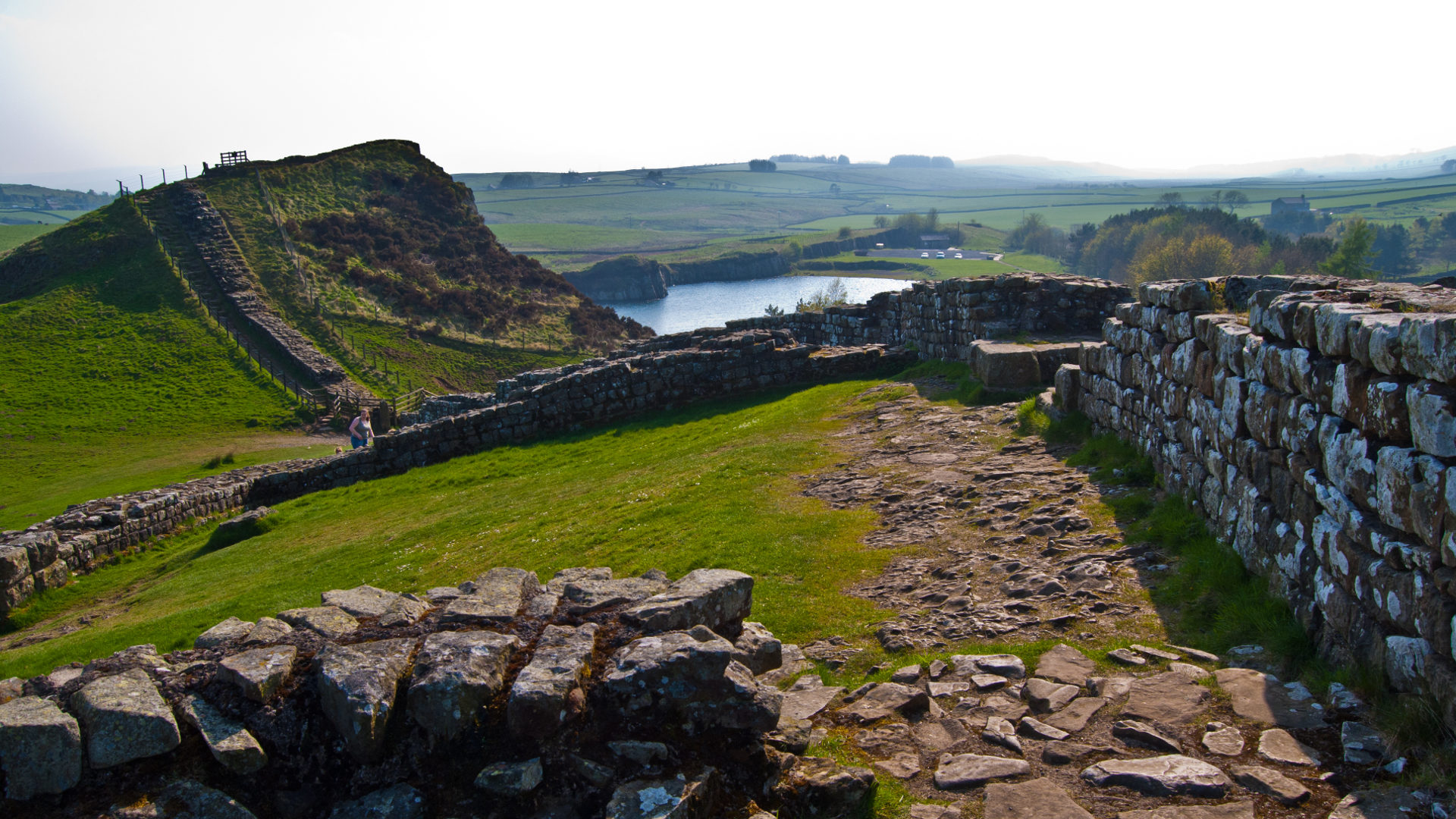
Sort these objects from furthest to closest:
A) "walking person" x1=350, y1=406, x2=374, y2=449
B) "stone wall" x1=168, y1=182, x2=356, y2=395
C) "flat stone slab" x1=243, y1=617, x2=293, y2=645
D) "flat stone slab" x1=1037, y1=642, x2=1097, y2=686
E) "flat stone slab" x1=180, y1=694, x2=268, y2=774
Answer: "stone wall" x1=168, y1=182, x2=356, y2=395
"walking person" x1=350, y1=406, x2=374, y2=449
"flat stone slab" x1=1037, y1=642, x2=1097, y2=686
"flat stone slab" x1=243, y1=617, x2=293, y2=645
"flat stone slab" x1=180, y1=694, x2=268, y2=774

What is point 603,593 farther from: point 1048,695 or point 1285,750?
point 1285,750

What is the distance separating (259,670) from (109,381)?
43.2 metres

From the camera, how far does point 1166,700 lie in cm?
556

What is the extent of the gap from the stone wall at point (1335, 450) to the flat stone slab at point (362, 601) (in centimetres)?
641

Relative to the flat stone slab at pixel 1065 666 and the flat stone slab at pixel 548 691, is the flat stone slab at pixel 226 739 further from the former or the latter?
the flat stone slab at pixel 1065 666

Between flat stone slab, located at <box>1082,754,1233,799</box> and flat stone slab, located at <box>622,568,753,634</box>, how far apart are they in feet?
8.46

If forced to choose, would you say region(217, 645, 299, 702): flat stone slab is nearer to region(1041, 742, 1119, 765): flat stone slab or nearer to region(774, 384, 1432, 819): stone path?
region(774, 384, 1432, 819): stone path

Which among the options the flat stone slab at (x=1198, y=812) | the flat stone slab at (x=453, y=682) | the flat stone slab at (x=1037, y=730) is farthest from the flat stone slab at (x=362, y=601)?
the flat stone slab at (x=1198, y=812)

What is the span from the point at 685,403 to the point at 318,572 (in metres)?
10.8

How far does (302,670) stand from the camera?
4.96m

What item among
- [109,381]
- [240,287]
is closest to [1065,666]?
[109,381]

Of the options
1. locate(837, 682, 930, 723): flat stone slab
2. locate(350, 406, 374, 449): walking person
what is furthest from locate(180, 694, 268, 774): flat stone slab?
locate(350, 406, 374, 449): walking person

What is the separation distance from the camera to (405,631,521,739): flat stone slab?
4660 millimetres

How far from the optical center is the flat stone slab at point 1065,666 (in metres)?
6.07
